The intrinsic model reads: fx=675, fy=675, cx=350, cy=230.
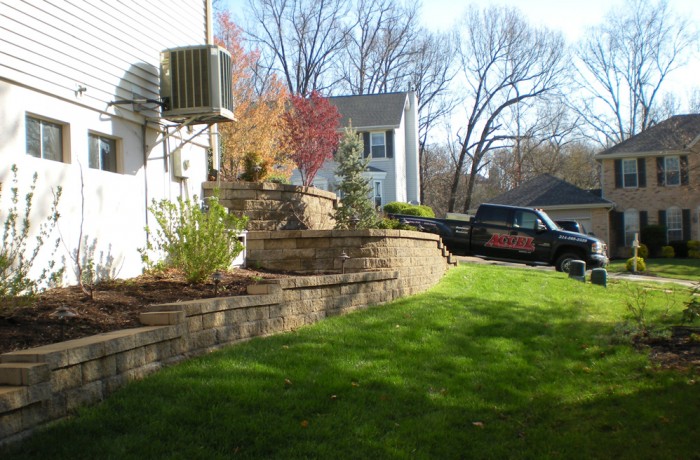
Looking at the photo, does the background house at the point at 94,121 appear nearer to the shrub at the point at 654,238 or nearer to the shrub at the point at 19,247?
the shrub at the point at 19,247

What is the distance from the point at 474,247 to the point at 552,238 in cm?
203

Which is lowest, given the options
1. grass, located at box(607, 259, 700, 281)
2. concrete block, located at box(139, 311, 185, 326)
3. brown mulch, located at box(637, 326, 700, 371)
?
grass, located at box(607, 259, 700, 281)

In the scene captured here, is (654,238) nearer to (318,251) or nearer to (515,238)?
(515,238)

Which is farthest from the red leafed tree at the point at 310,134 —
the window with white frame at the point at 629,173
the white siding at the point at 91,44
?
the window with white frame at the point at 629,173

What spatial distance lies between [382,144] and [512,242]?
15.9 meters

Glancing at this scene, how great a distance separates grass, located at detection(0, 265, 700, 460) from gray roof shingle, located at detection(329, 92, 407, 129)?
25609mm

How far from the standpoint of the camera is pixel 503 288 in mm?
11609

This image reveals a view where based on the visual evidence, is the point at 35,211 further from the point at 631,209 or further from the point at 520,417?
the point at 631,209

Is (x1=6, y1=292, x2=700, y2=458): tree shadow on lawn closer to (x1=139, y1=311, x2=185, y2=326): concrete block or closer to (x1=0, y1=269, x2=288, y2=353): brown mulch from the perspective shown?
(x1=139, y1=311, x2=185, y2=326): concrete block

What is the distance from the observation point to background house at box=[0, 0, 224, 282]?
21.8 ft

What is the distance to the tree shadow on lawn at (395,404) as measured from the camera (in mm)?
4152

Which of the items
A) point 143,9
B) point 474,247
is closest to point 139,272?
point 143,9

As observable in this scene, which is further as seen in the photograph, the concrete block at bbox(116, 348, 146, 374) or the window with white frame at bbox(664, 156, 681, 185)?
the window with white frame at bbox(664, 156, 681, 185)

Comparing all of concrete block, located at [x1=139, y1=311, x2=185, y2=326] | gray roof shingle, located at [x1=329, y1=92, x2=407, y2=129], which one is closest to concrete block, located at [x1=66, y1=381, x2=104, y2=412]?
concrete block, located at [x1=139, y1=311, x2=185, y2=326]
